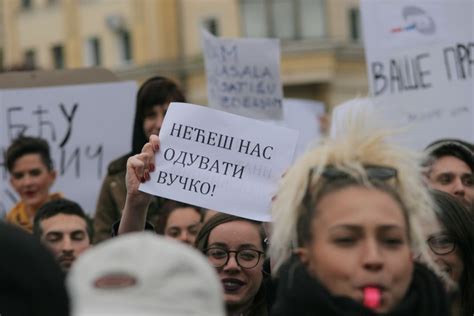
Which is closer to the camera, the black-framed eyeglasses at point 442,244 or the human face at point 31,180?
the black-framed eyeglasses at point 442,244

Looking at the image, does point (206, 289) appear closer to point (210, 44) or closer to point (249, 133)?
point (249, 133)

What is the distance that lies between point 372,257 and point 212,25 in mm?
37233

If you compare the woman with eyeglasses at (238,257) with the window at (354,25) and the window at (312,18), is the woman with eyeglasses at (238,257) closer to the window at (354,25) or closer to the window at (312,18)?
the window at (312,18)

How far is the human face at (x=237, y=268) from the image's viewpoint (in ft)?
17.3

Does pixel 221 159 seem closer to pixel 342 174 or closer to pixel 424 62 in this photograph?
pixel 342 174

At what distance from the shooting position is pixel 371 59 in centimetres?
861

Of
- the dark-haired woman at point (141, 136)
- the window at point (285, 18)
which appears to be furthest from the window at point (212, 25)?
the dark-haired woman at point (141, 136)

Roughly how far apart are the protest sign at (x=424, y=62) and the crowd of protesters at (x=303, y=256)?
271 cm

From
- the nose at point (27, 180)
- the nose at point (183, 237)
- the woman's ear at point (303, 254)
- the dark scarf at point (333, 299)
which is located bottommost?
the nose at point (183, 237)

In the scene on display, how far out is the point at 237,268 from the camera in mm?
5363

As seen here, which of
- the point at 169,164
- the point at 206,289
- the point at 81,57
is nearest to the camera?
the point at 206,289

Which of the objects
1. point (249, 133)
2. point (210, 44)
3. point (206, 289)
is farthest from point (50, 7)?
point (206, 289)

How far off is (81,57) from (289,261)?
3981 cm

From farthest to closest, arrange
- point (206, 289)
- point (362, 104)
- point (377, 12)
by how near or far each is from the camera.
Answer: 1. point (377, 12)
2. point (362, 104)
3. point (206, 289)
